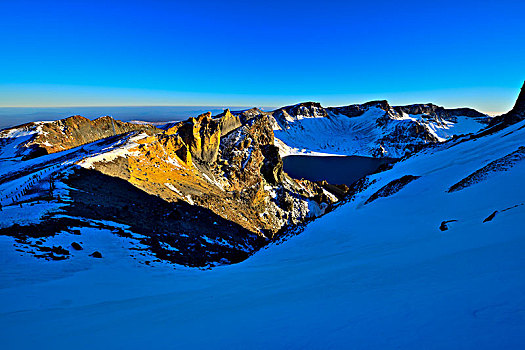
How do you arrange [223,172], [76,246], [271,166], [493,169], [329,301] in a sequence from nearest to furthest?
1. [329,301]
2. [76,246]
3. [493,169]
4. [223,172]
5. [271,166]

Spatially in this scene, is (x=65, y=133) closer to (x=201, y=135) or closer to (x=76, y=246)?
(x=201, y=135)

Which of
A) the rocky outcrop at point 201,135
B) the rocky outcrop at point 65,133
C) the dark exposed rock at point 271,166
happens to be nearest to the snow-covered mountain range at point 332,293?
the rocky outcrop at point 201,135

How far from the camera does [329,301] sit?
12.3ft

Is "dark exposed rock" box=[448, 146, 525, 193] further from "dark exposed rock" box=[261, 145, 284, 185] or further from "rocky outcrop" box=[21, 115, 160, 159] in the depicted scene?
"rocky outcrop" box=[21, 115, 160, 159]

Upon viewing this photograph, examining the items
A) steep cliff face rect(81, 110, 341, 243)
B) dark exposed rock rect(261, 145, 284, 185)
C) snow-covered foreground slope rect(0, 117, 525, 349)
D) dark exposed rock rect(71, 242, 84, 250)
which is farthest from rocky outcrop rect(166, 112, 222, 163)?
snow-covered foreground slope rect(0, 117, 525, 349)

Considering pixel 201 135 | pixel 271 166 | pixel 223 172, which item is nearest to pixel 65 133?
pixel 201 135

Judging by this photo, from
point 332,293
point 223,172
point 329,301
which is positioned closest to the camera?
point 329,301

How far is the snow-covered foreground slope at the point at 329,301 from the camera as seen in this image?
2.45 metres

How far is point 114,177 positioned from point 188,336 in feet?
84.0

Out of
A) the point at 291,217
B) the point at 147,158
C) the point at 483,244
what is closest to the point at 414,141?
the point at 291,217

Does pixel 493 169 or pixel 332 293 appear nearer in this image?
pixel 332 293

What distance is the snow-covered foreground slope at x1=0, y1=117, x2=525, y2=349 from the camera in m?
2.45

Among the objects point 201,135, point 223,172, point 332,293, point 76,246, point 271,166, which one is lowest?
point 223,172

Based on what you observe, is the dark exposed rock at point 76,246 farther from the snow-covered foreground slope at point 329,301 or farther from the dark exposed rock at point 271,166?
the dark exposed rock at point 271,166
